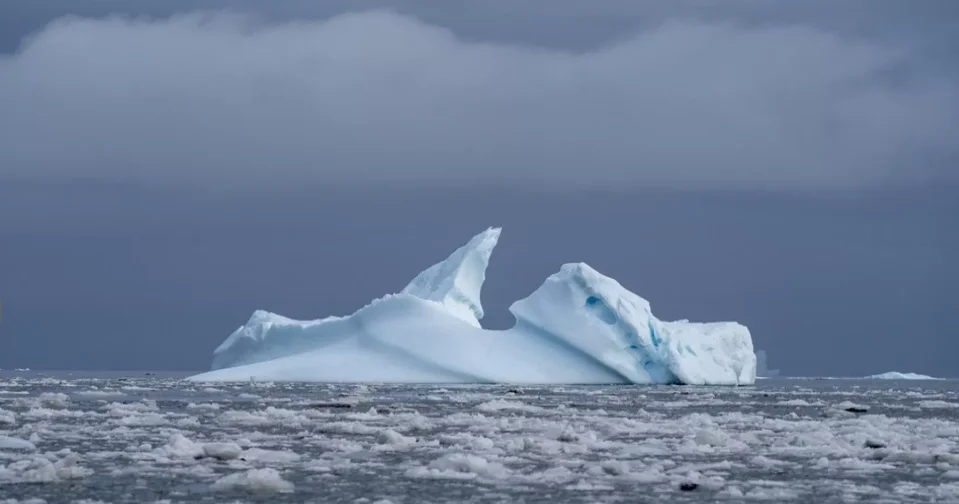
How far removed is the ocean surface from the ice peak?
16.2m

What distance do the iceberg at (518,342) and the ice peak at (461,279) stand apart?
58mm

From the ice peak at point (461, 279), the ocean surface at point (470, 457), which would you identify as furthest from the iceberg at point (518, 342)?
the ocean surface at point (470, 457)

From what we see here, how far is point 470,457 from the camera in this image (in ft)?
33.1

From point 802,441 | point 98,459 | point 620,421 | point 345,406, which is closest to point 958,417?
point 620,421

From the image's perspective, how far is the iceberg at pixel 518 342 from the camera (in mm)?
32344

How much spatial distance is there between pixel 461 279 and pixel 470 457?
26.0 metres

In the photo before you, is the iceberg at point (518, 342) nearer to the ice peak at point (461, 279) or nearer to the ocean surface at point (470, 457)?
the ice peak at point (461, 279)

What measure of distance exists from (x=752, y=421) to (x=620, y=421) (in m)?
2.05

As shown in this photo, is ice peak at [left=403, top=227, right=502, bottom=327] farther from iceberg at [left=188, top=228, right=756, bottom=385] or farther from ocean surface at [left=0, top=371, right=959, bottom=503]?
ocean surface at [left=0, top=371, right=959, bottom=503]

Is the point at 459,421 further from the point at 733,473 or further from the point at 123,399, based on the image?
the point at 123,399

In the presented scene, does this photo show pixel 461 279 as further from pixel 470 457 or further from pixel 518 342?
pixel 470 457

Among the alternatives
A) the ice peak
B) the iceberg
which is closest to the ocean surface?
the iceberg

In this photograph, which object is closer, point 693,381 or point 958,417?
point 958,417

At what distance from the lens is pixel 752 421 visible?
661 inches
